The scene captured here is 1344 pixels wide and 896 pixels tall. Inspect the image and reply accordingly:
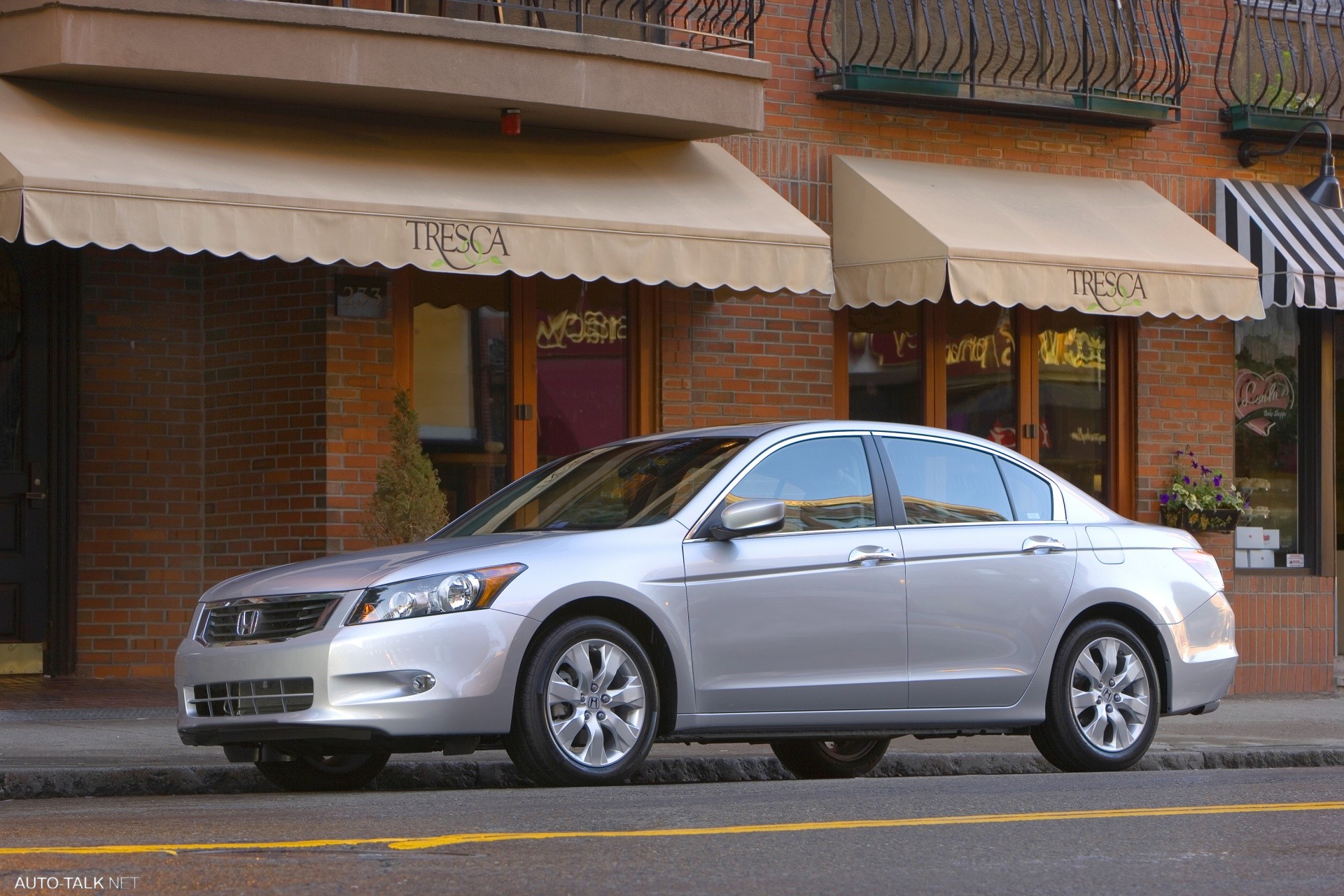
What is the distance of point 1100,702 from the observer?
9.53 m

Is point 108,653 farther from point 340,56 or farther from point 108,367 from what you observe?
point 340,56

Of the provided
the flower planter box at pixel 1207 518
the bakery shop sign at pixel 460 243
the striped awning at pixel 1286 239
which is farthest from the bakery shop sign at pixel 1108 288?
the bakery shop sign at pixel 460 243

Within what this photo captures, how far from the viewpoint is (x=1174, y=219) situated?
15398mm

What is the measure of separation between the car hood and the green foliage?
3.56 metres

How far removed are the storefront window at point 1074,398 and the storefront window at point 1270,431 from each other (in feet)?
4.25

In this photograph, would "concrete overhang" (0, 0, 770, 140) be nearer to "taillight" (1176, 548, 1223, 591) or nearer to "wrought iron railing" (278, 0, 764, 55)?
"wrought iron railing" (278, 0, 764, 55)

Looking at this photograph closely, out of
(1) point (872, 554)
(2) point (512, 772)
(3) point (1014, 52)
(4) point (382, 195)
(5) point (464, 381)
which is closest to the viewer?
(1) point (872, 554)

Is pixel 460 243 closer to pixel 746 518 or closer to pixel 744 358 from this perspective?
pixel 744 358

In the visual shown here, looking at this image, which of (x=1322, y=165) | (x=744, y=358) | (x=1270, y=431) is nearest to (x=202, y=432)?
(x=744, y=358)

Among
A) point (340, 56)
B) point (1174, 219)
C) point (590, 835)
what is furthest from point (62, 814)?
point (1174, 219)

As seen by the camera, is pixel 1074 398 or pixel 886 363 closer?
pixel 886 363

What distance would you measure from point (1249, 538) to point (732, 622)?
919 cm

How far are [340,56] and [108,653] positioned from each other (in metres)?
4.22

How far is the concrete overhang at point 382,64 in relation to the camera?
11.7 m
